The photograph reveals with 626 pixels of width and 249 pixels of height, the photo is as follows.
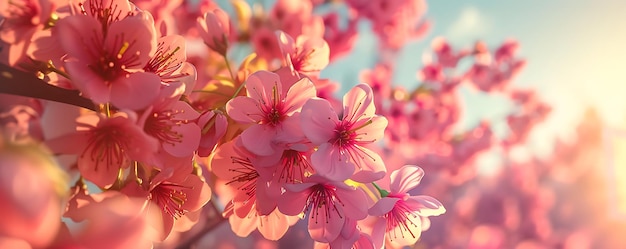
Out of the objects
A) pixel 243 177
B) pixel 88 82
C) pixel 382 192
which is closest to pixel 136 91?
pixel 88 82

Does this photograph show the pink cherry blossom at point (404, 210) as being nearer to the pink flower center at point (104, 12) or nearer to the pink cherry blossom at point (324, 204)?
the pink cherry blossom at point (324, 204)

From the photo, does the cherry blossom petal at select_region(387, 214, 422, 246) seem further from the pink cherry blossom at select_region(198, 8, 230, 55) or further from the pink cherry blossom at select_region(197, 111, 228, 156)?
the pink cherry blossom at select_region(198, 8, 230, 55)

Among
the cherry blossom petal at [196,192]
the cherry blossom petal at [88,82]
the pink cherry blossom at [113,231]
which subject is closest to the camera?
the pink cherry blossom at [113,231]

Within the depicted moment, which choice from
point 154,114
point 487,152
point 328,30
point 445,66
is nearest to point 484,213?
point 487,152

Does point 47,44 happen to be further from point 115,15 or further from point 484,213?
point 484,213

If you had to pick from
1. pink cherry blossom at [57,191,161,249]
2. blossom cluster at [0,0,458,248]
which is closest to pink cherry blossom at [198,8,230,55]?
blossom cluster at [0,0,458,248]

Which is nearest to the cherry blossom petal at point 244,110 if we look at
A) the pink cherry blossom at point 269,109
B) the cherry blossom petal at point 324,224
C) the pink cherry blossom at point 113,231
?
the pink cherry blossom at point 269,109

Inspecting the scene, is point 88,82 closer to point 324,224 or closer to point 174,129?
point 174,129
